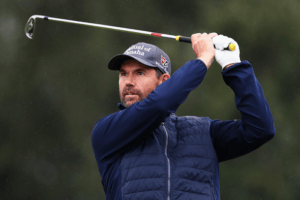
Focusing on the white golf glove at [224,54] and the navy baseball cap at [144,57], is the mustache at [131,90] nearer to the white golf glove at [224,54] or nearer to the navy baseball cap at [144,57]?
the navy baseball cap at [144,57]

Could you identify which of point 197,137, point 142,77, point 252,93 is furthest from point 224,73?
point 142,77

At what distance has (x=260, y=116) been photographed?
135 cm

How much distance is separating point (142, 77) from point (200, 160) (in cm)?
50

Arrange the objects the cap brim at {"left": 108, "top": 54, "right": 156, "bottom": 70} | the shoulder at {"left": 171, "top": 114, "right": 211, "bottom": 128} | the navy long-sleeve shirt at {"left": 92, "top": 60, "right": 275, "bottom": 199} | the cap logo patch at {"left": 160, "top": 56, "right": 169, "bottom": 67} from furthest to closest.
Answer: the cap logo patch at {"left": 160, "top": 56, "right": 169, "bottom": 67} < the cap brim at {"left": 108, "top": 54, "right": 156, "bottom": 70} < the shoulder at {"left": 171, "top": 114, "right": 211, "bottom": 128} < the navy long-sleeve shirt at {"left": 92, "top": 60, "right": 275, "bottom": 199}

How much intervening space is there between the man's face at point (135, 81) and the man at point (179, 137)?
17 cm

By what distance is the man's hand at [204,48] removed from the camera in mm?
1383

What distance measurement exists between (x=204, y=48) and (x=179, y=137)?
1.30ft

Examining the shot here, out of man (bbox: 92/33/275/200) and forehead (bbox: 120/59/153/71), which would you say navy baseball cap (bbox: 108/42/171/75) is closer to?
forehead (bbox: 120/59/153/71)

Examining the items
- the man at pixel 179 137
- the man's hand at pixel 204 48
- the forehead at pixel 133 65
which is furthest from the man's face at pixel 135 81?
the man's hand at pixel 204 48

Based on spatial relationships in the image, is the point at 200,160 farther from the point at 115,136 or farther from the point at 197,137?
the point at 115,136

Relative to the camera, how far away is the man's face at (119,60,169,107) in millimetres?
1581

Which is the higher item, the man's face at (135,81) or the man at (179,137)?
the man's face at (135,81)

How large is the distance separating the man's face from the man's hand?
0.29 meters

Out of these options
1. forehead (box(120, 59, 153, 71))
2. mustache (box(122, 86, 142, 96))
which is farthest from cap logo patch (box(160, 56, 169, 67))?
mustache (box(122, 86, 142, 96))
